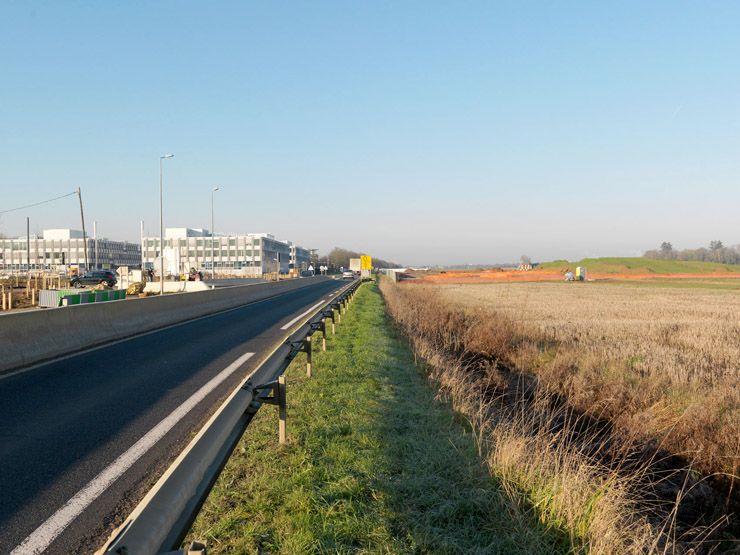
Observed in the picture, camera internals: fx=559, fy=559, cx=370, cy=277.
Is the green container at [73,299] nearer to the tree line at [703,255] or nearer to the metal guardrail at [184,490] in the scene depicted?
the metal guardrail at [184,490]

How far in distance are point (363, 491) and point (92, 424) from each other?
367 cm

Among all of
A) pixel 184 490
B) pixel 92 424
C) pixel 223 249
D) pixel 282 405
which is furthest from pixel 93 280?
pixel 223 249

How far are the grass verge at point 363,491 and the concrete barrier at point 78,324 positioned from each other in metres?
5.91

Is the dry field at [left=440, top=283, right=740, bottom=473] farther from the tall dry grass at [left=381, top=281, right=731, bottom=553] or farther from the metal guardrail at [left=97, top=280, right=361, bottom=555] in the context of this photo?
the metal guardrail at [left=97, top=280, right=361, bottom=555]

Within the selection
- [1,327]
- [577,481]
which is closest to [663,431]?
[577,481]

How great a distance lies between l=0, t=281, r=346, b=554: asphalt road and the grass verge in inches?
29.2

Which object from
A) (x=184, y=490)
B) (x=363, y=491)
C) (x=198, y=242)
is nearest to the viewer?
(x=184, y=490)

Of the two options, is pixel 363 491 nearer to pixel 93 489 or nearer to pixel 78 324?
pixel 93 489

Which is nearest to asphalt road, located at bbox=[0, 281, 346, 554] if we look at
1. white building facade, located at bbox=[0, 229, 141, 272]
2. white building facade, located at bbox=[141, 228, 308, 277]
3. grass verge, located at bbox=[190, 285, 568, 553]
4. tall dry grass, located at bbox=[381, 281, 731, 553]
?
grass verge, located at bbox=[190, 285, 568, 553]

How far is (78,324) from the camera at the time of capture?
1266 cm

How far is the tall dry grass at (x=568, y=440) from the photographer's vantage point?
4156 millimetres

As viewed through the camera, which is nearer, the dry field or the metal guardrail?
the metal guardrail

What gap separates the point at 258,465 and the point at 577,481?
2688 millimetres

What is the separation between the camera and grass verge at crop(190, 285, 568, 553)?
365 cm
